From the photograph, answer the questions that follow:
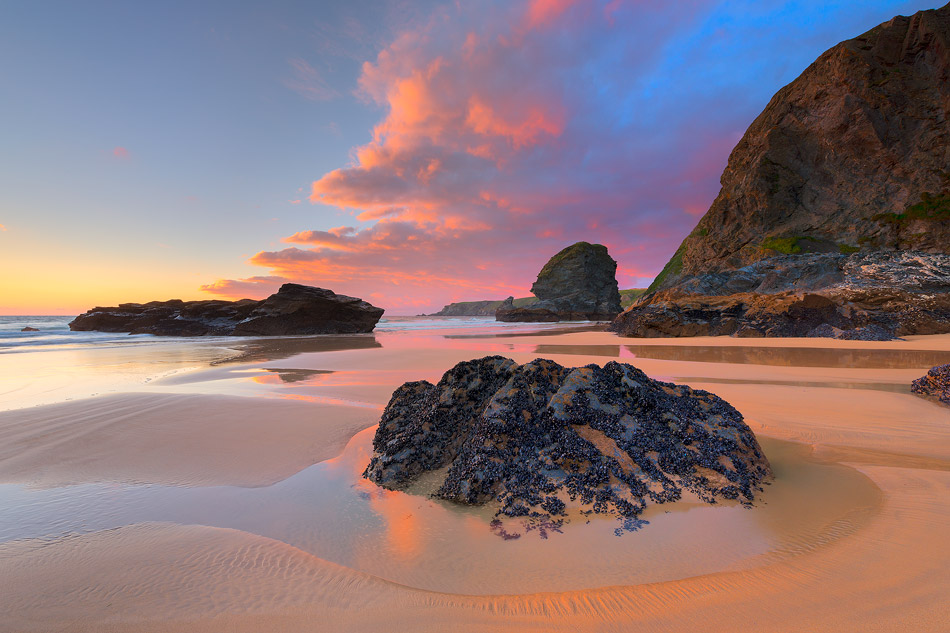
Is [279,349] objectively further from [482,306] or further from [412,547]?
[482,306]

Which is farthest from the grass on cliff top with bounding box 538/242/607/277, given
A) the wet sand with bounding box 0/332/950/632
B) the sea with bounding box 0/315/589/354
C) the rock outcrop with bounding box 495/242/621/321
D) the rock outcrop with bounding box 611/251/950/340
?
the wet sand with bounding box 0/332/950/632

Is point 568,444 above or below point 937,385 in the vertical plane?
above

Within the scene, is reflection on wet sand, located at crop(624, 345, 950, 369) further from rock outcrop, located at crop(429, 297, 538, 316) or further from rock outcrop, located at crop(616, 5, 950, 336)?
rock outcrop, located at crop(429, 297, 538, 316)

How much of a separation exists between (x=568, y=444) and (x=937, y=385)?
6600 mm

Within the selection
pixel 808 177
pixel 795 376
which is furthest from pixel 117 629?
pixel 808 177

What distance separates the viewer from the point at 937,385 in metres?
5.46

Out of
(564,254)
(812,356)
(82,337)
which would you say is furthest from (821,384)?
(564,254)

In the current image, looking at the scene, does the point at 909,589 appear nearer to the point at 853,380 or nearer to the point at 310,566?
the point at 310,566

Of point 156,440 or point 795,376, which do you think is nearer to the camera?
point 156,440

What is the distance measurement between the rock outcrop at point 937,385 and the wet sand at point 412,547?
4.50 feet

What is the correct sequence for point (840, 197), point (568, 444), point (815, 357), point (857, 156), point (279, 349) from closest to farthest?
point (568, 444) → point (815, 357) → point (279, 349) → point (857, 156) → point (840, 197)

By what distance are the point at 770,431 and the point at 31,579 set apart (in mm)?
6259

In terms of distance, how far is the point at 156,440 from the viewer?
441cm

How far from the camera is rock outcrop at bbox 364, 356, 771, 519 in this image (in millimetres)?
2732
